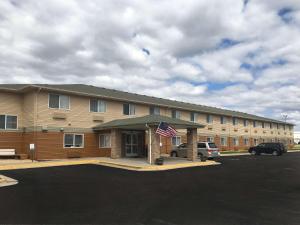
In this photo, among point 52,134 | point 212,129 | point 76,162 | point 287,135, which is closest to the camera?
point 76,162

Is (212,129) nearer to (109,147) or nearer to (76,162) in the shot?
(109,147)

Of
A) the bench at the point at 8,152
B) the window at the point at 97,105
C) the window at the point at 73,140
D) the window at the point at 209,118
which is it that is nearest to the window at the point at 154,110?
the window at the point at 97,105

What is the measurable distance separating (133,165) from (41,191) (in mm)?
10855

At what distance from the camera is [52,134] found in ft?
90.5

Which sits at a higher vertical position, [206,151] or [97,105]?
[97,105]

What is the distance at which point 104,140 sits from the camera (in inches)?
1223

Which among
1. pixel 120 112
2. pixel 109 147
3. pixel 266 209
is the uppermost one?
pixel 120 112

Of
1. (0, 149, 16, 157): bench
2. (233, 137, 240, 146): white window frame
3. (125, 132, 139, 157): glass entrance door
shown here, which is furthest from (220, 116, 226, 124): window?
(0, 149, 16, 157): bench

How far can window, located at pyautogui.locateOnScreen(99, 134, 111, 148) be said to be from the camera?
1215 inches

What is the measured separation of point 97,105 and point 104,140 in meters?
3.51

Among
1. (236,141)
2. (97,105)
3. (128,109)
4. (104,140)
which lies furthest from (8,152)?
(236,141)

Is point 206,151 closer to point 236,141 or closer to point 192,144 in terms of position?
point 192,144

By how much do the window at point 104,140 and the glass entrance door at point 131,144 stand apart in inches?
69.3

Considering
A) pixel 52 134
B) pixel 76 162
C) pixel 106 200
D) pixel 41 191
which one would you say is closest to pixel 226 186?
pixel 106 200
